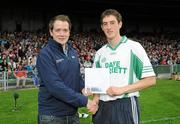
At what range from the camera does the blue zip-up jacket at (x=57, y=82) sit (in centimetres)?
486

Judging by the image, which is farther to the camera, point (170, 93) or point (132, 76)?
point (170, 93)

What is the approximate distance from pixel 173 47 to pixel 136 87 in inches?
1561

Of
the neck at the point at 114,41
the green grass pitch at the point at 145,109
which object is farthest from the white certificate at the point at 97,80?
the green grass pitch at the point at 145,109

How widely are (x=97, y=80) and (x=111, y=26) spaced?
2.07 ft

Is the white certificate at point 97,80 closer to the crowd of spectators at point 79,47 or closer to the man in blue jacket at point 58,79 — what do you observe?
the man in blue jacket at point 58,79

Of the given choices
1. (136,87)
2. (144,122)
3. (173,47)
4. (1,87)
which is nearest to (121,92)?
(136,87)

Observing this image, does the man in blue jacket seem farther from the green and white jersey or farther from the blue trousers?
the green and white jersey

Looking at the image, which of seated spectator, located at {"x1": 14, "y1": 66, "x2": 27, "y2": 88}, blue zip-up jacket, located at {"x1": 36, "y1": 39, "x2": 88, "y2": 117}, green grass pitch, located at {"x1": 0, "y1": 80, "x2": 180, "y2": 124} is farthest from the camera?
seated spectator, located at {"x1": 14, "y1": 66, "x2": 27, "y2": 88}

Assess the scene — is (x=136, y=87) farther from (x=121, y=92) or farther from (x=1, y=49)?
(x=1, y=49)

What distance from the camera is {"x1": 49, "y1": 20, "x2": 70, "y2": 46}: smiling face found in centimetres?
490

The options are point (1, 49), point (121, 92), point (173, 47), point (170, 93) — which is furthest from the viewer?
point (173, 47)

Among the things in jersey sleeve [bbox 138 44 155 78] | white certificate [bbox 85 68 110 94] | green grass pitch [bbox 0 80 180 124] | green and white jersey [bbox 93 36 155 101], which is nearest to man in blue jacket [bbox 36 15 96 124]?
white certificate [bbox 85 68 110 94]

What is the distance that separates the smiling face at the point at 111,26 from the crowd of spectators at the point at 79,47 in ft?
48.5

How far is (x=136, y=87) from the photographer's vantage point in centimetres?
484
